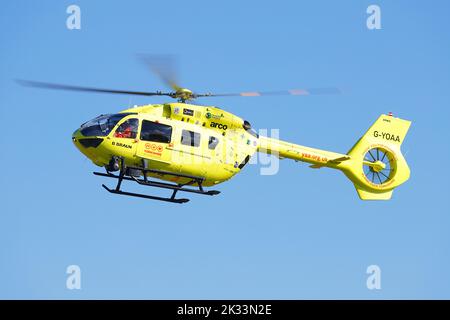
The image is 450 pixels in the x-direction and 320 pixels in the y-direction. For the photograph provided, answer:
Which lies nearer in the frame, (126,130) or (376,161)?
(126,130)

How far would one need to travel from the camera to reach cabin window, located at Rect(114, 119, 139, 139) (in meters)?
18.9

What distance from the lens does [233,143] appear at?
2042 centimetres

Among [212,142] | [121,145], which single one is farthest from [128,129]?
[212,142]

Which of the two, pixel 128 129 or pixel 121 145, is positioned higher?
pixel 128 129

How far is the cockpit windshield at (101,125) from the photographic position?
1888 cm

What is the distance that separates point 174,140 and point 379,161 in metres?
6.16

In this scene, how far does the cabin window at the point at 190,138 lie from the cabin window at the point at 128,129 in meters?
1.10

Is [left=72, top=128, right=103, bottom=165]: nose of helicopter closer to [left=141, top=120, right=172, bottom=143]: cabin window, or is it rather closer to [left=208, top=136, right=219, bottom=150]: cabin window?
[left=141, top=120, right=172, bottom=143]: cabin window

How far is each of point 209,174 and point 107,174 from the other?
2.35 m

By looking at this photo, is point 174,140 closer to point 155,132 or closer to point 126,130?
point 155,132

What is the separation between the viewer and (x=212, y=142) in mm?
20016

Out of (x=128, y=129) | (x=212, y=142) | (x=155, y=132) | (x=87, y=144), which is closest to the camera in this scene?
(x=87, y=144)

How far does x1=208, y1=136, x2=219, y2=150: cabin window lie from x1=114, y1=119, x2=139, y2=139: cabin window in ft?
5.83
